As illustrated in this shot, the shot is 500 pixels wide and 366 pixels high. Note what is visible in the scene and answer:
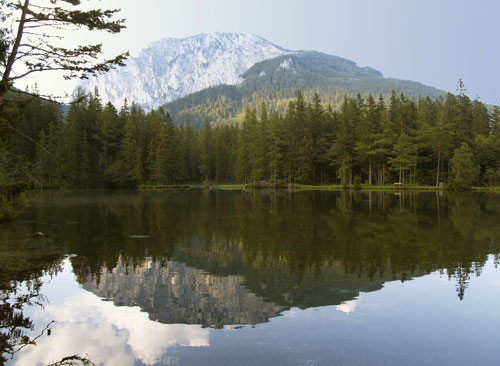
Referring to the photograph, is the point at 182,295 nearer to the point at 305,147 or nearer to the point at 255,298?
the point at 255,298

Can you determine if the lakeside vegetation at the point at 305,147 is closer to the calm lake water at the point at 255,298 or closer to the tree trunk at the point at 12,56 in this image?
the calm lake water at the point at 255,298

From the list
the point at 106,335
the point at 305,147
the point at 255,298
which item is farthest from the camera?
the point at 305,147

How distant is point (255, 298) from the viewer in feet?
28.1

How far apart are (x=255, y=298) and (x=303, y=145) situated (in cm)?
6935

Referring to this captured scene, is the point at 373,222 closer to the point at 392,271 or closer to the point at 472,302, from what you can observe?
the point at 392,271

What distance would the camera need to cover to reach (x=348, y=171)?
2707 inches

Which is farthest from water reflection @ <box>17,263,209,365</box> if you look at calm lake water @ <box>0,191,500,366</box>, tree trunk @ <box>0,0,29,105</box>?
tree trunk @ <box>0,0,29,105</box>

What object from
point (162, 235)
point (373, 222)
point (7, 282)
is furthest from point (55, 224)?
point (373, 222)

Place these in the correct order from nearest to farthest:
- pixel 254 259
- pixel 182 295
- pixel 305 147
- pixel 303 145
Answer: pixel 182 295, pixel 254 259, pixel 305 147, pixel 303 145

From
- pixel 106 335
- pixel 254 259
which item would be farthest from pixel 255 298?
pixel 254 259

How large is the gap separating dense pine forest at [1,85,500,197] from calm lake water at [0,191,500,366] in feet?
169

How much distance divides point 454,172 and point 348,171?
16959mm

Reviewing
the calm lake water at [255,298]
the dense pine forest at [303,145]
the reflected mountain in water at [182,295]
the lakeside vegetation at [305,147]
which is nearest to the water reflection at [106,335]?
the calm lake water at [255,298]

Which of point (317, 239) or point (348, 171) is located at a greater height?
point (348, 171)
